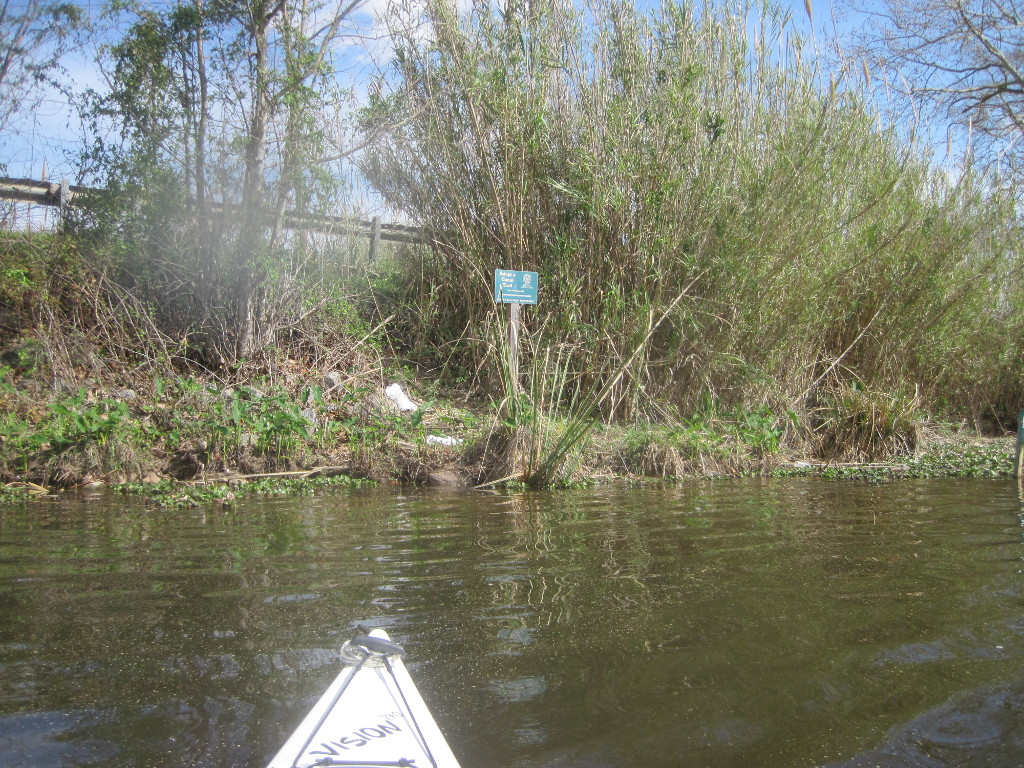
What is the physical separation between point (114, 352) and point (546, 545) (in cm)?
564

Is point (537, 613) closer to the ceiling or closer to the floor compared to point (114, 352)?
closer to the floor

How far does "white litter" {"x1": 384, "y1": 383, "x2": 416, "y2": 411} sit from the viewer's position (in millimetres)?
8719

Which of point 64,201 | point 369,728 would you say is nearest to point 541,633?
point 369,728

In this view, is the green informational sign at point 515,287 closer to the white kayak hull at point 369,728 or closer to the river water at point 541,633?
the river water at point 541,633

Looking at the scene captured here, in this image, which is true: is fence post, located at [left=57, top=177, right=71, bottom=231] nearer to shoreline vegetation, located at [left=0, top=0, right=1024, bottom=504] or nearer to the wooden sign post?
shoreline vegetation, located at [left=0, top=0, right=1024, bottom=504]

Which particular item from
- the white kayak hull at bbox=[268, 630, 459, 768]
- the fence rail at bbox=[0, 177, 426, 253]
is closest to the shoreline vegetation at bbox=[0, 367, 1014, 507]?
the fence rail at bbox=[0, 177, 426, 253]

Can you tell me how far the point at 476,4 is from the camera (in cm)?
867

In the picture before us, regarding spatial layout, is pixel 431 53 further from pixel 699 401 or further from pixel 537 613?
pixel 537 613

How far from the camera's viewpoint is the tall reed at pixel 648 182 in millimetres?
8422

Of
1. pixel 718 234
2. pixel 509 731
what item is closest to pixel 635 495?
pixel 718 234

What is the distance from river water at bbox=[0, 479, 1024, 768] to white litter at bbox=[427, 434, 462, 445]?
1.98 meters

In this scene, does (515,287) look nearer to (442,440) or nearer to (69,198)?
(442,440)

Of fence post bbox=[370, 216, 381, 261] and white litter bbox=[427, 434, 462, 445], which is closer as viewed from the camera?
white litter bbox=[427, 434, 462, 445]

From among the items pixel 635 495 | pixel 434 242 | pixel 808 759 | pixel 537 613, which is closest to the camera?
pixel 808 759
